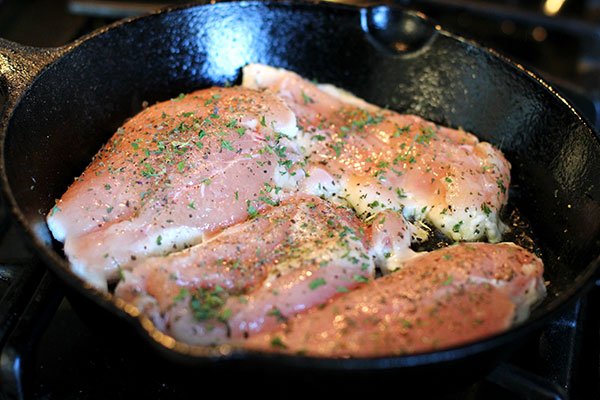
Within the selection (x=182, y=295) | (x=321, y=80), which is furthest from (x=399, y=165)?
(x=182, y=295)

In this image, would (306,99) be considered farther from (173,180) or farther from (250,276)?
(250,276)

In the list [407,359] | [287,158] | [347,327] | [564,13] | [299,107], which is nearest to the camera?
[407,359]

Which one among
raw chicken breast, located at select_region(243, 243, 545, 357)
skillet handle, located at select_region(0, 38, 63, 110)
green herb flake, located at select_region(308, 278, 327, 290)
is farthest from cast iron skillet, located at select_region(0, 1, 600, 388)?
green herb flake, located at select_region(308, 278, 327, 290)

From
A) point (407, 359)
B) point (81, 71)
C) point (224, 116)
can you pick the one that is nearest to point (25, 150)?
point (81, 71)

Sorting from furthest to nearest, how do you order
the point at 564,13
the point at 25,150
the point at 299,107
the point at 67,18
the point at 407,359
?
the point at 564,13, the point at 67,18, the point at 299,107, the point at 25,150, the point at 407,359

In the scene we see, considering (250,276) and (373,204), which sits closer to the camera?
(250,276)

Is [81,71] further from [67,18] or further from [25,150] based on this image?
[67,18]

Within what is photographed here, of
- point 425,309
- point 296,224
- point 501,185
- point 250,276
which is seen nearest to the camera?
point 425,309
